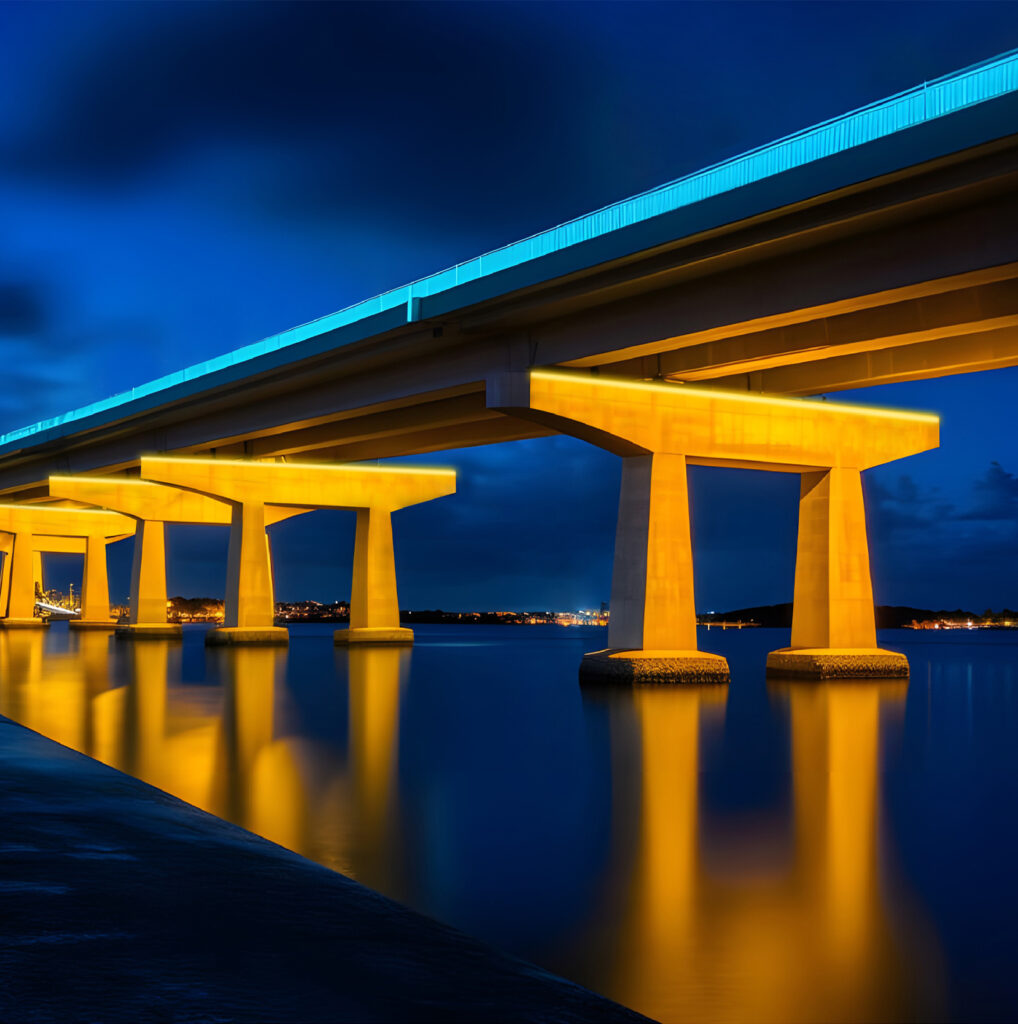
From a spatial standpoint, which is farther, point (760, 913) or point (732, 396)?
point (732, 396)

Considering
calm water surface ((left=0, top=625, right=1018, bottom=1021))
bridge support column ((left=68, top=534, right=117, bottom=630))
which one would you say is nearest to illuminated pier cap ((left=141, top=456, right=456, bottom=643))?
calm water surface ((left=0, top=625, right=1018, bottom=1021))

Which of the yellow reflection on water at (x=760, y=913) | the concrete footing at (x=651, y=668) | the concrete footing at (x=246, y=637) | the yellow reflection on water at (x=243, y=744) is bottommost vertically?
the yellow reflection on water at (x=760, y=913)

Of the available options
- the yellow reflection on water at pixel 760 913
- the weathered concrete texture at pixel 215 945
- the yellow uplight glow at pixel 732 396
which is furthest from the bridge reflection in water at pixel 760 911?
the yellow uplight glow at pixel 732 396

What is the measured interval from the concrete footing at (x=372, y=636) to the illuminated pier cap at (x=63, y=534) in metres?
35.8

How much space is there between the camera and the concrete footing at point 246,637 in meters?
51.5

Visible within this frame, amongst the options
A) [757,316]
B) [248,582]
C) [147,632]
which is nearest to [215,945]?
[757,316]

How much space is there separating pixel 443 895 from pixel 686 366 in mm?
21880

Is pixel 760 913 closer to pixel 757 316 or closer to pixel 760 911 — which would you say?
pixel 760 911

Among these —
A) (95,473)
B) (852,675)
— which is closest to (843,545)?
(852,675)

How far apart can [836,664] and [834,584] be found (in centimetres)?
218

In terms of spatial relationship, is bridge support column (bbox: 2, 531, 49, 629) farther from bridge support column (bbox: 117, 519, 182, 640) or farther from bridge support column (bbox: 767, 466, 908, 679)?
bridge support column (bbox: 767, 466, 908, 679)

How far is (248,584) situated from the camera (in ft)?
170

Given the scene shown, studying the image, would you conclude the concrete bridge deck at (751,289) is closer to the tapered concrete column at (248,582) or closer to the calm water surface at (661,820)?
the calm water surface at (661,820)

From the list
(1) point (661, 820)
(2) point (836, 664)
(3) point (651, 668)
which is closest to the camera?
(1) point (661, 820)
